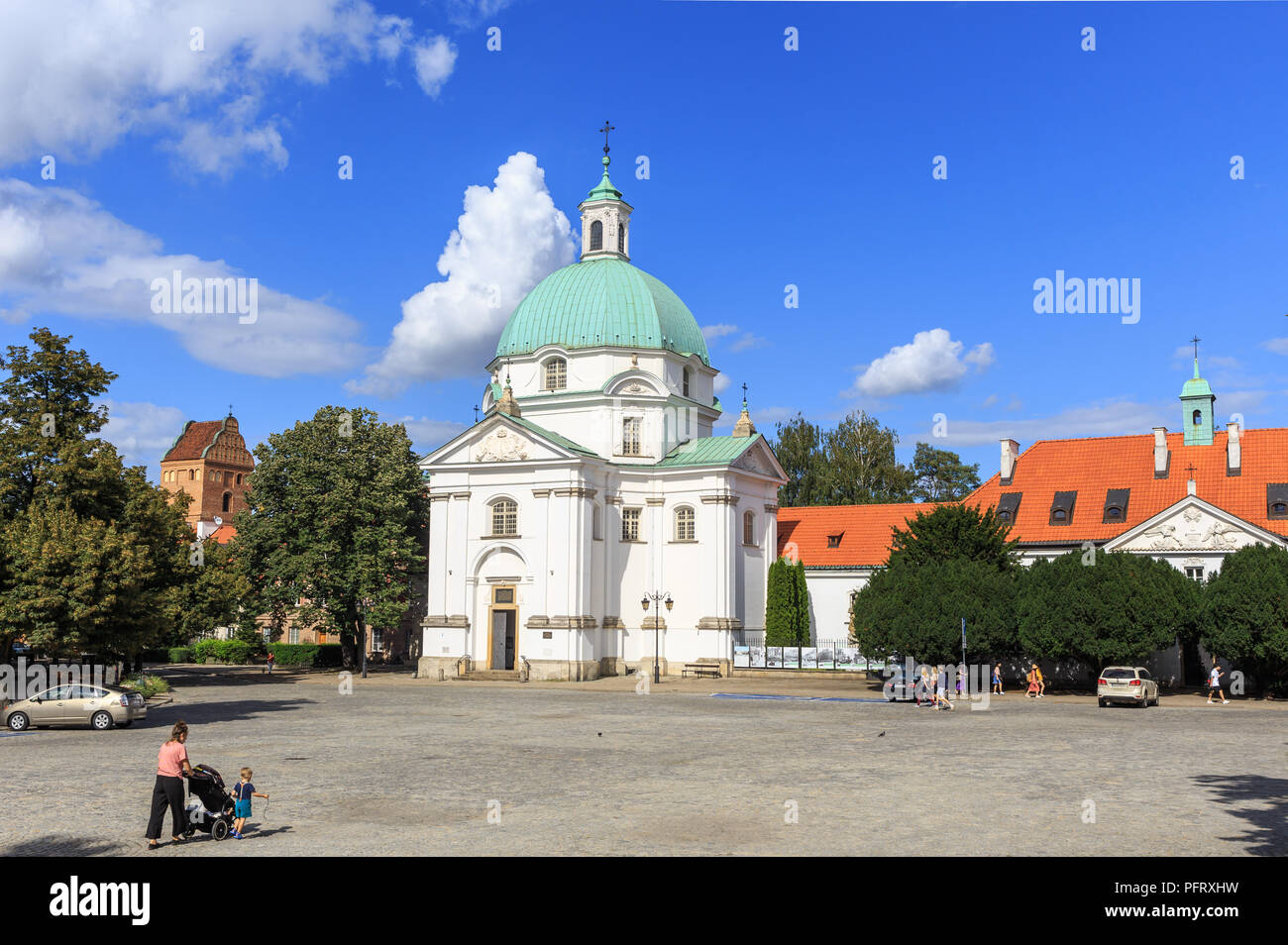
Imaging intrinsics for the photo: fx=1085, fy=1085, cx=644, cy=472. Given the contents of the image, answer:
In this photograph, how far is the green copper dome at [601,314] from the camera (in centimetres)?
5500

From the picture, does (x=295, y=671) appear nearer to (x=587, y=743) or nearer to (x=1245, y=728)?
(x=587, y=743)

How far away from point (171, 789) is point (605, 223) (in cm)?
5051

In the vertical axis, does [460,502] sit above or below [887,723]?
above

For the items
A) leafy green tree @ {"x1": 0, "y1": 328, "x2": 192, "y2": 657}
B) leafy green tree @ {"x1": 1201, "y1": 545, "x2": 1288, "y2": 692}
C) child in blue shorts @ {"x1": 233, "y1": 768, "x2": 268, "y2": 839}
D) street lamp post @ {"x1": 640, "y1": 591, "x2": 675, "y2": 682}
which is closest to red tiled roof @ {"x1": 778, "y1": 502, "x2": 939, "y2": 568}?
street lamp post @ {"x1": 640, "y1": 591, "x2": 675, "y2": 682}

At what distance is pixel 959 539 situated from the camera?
4509 centimetres

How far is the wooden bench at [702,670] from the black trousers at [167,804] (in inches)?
1517

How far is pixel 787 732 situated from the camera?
26438mm

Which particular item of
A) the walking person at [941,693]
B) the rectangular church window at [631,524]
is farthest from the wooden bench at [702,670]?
the walking person at [941,693]

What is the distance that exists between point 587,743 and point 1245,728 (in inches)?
678

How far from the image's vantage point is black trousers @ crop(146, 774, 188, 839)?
1280cm

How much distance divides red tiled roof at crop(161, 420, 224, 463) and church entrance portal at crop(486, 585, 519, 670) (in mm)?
74080

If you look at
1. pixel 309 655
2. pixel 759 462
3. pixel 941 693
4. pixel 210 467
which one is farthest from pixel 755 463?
pixel 210 467
